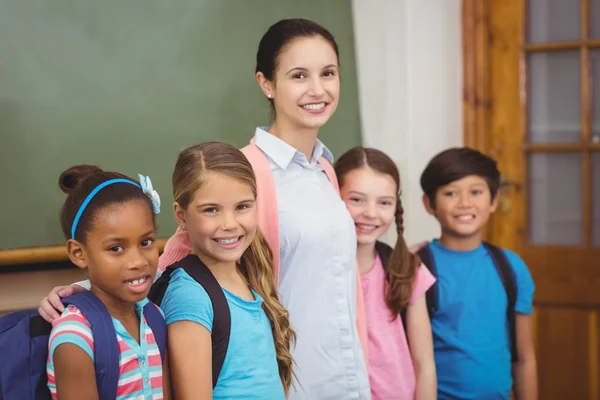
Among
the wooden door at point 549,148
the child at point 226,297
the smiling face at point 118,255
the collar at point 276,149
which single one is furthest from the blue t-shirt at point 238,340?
the wooden door at point 549,148

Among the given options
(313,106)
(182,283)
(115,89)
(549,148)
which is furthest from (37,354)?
(549,148)

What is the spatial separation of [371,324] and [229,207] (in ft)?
2.12

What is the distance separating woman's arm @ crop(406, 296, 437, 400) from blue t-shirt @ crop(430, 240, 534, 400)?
4.8 inches

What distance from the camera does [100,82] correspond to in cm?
208

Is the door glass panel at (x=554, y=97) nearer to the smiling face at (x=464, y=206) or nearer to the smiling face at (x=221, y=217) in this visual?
the smiling face at (x=464, y=206)

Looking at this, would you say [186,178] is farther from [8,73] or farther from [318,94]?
[8,73]

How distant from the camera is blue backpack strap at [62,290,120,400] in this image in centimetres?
115

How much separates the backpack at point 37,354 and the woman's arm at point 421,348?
3.13ft

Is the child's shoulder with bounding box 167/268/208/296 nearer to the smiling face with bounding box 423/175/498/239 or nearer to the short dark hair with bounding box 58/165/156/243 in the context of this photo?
the short dark hair with bounding box 58/165/156/243

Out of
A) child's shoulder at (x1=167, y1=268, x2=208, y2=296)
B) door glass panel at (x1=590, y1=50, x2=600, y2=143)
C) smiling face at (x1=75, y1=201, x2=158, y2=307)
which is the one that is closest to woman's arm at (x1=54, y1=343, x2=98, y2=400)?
smiling face at (x1=75, y1=201, x2=158, y2=307)

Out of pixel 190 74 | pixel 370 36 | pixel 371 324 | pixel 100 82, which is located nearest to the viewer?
pixel 371 324

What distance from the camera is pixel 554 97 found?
2.99m

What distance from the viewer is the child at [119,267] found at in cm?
118

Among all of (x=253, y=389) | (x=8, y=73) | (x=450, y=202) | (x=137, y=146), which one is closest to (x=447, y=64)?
(x=450, y=202)
